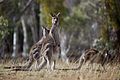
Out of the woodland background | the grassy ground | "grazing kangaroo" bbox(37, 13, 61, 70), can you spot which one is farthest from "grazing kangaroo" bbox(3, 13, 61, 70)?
the woodland background

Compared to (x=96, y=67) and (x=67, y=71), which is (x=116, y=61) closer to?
(x=96, y=67)

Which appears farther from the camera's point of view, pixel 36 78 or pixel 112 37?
pixel 112 37

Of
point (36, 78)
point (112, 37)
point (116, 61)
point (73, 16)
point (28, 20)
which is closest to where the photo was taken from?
point (36, 78)

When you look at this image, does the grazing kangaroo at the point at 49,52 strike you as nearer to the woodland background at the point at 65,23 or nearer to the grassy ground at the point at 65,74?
the grassy ground at the point at 65,74

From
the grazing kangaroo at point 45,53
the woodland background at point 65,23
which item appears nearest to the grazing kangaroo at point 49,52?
the grazing kangaroo at point 45,53

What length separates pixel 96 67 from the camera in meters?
12.7

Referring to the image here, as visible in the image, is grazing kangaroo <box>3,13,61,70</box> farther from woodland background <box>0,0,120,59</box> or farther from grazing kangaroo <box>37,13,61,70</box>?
woodland background <box>0,0,120,59</box>

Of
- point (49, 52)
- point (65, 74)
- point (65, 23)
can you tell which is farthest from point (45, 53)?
point (65, 23)

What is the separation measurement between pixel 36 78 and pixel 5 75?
0.91 metres

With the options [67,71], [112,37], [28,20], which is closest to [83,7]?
[28,20]

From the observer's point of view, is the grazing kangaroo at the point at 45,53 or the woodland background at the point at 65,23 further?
the woodland background at the point at 65,23

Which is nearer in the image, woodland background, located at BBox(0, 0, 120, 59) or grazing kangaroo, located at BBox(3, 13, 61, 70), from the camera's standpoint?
grazing kangaroo, located at BBox(3, 13, 61, 70)

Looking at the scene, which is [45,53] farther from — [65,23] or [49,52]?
[65,23]

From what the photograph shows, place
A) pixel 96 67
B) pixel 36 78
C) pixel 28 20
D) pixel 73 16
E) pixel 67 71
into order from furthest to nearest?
pixel 73 16 → pixel 28 20 → pixel 96 67 → pixel 67 71 → pixel 36 78
